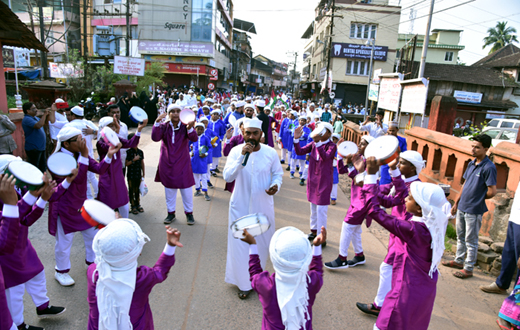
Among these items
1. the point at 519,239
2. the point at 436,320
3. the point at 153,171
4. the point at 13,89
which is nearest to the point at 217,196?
the point at 153,171

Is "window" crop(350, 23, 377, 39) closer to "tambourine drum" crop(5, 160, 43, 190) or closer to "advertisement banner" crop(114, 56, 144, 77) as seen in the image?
"advertisement banner" crop(114, 56, 144, 77)

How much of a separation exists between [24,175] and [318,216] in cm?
400

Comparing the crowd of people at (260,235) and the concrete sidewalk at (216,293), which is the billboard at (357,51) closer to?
the crowd of people at (260,235)

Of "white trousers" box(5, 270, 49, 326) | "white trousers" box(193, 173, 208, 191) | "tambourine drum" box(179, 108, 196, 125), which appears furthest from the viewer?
"white trousers" box(193, 173, 208, 191)

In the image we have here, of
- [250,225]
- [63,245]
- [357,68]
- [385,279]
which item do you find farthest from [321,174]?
[357,68]

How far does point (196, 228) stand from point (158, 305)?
223 cm

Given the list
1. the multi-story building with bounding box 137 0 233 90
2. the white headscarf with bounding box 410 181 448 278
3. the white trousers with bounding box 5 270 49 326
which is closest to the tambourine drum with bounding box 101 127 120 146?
the white trousers with bounding box 5 270 49 326

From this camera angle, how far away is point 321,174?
205 inches

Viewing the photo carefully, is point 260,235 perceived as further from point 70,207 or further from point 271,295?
point 70,207

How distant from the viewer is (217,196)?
7770 millimetres

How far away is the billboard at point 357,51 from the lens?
35625 mm

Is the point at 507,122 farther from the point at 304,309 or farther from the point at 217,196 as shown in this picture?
the point at 304,309

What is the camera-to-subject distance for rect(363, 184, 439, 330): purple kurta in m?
2.55

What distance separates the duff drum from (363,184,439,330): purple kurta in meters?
3.06
